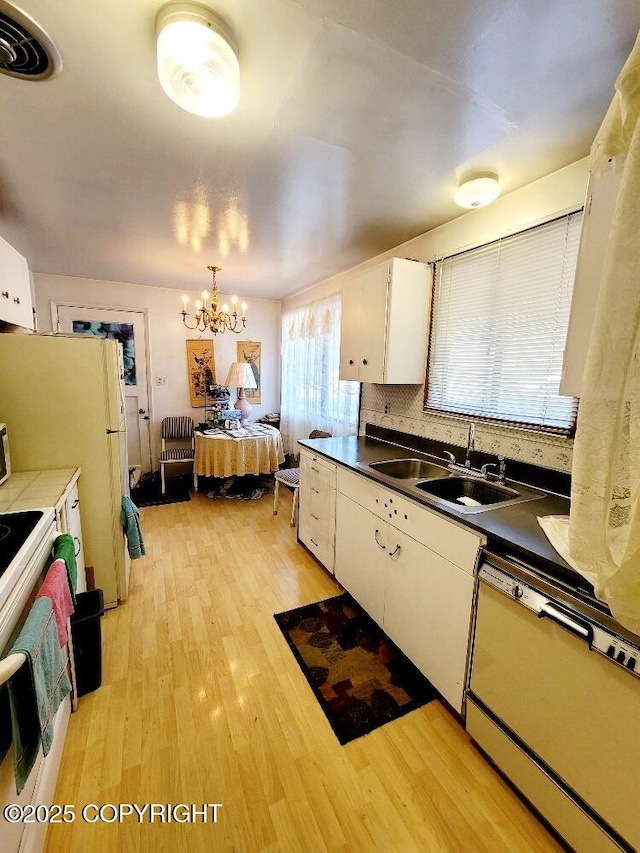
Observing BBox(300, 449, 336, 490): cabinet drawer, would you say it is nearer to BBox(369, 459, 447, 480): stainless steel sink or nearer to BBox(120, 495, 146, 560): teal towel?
BBox(369, 459, 447, 480): stainless steel sink

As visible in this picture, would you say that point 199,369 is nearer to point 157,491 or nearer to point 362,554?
point 157,491

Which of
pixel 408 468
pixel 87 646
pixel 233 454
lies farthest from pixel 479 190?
pixel 233 454

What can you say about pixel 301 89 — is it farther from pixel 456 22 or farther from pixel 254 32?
pixel 456 22

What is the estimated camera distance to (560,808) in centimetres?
107

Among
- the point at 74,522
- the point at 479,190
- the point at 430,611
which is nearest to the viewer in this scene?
the point at 430,611

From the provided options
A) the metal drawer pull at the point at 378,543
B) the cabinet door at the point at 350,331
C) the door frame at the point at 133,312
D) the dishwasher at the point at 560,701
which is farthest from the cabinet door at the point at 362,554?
the door frame at the point at 133,312

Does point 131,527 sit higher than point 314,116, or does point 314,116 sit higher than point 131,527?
point 314,116

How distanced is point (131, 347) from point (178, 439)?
4.16ft

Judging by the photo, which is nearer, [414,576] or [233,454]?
[414,576]

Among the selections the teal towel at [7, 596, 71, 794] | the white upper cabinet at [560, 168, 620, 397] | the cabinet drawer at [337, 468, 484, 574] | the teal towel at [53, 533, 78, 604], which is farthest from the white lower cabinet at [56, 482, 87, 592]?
the white upper cabinet at [560, 168, 620, 397]

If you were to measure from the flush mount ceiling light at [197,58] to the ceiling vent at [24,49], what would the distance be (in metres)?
0.36

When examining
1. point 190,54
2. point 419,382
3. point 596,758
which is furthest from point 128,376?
point 596,758

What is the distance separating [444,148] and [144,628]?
289cm

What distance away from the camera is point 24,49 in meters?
1.04
